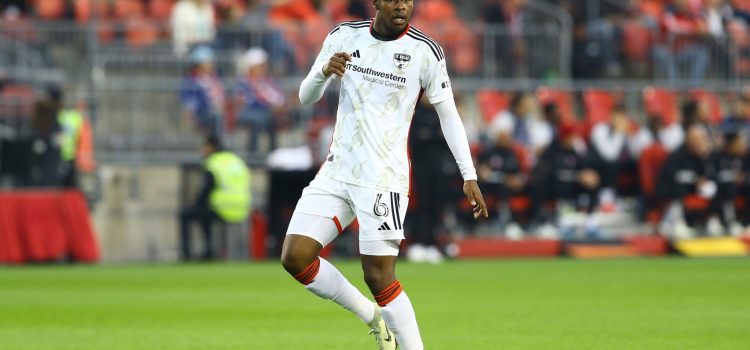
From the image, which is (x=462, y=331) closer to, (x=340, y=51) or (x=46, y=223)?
(x=340, y=51)

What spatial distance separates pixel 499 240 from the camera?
925 inches

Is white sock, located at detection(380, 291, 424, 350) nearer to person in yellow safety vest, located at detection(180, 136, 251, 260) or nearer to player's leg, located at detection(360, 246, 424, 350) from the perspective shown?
player's leg, located at detection(360, 246, 424, 350)

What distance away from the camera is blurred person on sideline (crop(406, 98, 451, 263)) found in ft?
72.3

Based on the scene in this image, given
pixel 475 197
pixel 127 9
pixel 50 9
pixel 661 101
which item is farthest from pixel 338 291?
pixel 127 9

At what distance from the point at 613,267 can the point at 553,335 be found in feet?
29.6

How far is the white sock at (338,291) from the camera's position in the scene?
922 centimetres

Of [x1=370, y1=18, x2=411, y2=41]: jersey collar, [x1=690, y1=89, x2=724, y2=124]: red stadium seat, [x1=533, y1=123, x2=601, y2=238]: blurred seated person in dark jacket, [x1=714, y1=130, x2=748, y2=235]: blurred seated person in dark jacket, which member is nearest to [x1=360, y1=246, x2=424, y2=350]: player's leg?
[x1=370, y1=18, x2=411, y2=41]: jersey collar

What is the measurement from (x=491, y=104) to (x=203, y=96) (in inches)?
203

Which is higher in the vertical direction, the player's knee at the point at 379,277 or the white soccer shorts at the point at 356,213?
the white soccer shorts at the point at 356,213

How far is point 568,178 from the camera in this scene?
24156 millimetres

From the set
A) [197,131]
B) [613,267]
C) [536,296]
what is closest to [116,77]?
[197,131]

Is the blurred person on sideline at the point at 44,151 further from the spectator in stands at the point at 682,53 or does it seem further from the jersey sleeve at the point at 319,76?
the jersey sleeve at the point at 319,76

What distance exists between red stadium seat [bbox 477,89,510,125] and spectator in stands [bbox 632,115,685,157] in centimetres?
245

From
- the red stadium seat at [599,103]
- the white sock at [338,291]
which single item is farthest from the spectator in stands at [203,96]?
the white sock at [338,291]
